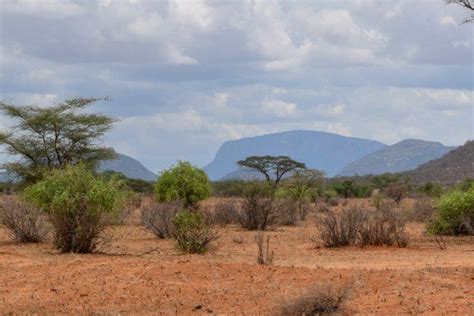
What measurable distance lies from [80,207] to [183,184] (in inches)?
552

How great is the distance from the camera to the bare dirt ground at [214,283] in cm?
1210

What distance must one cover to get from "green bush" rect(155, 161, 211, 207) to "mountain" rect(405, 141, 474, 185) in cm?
4976

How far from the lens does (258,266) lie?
14.8 meters

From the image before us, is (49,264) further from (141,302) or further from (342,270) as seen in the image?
(342,270)

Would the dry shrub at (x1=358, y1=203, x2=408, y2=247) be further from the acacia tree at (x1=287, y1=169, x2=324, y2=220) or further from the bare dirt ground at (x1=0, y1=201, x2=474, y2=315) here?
the acacia tree at (x1=287, y1=169, x2=324, y2=220)

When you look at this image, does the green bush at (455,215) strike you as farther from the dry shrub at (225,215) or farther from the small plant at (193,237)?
the small plant at (193,237)

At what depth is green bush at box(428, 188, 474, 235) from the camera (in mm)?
24250

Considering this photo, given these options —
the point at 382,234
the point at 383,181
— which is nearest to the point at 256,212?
the point at 382,234

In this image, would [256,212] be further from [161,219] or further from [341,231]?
[341,231]

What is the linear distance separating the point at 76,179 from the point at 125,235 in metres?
6.16

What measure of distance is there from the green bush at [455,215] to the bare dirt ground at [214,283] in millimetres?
6219

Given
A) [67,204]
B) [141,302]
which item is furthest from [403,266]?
[67,204]

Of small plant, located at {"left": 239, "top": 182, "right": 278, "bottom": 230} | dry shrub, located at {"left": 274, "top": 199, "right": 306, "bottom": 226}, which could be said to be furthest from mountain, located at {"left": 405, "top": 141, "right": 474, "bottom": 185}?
small plant, located at {"left": 239, "top": 182, "right": 278, "bottom": 230}

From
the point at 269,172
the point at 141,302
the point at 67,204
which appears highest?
the point at 269,172
